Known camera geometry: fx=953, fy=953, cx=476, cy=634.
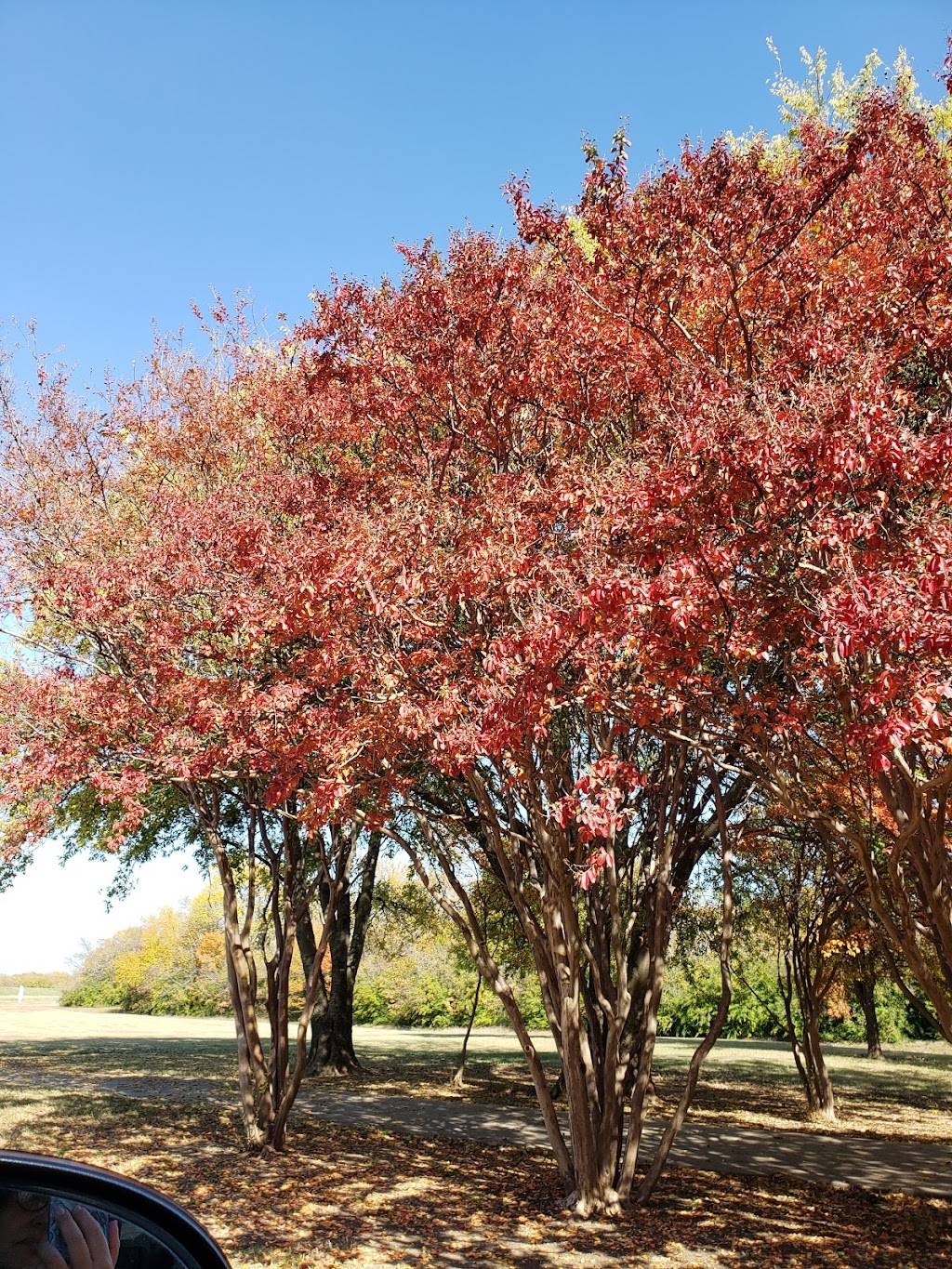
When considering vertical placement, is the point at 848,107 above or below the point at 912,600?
above

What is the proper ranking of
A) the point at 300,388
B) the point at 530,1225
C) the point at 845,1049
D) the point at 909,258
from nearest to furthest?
the point at 909,258 < the point at 530,1225 < the point at 300,388 < the point at 845,1049

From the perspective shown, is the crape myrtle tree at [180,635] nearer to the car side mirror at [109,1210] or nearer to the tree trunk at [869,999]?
the car side mirror at [109,1210]

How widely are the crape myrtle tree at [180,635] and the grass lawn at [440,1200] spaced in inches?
48.3

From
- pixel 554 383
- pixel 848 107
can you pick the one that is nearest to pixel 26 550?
pixel 554 383

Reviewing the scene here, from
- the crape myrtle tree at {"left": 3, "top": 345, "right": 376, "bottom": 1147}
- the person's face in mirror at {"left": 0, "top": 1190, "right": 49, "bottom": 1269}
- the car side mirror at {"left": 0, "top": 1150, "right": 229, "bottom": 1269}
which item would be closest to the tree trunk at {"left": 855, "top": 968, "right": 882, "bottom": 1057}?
the crape myrtle tree at {"left": 3, "top": 345, "right": 376, "bottom": 1147}

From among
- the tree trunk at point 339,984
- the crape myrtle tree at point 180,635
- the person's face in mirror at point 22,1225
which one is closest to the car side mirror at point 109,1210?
the person's face in mirror at point 22,1225

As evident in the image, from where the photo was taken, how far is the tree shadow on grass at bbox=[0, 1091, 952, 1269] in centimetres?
716

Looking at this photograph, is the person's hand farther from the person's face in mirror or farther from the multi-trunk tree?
the multi-trunk tree

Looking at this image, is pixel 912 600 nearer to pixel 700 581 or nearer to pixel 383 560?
pixel 700 581

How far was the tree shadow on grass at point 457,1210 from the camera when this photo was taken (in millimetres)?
7160

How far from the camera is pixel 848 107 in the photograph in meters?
18.7

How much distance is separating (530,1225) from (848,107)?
1989cm

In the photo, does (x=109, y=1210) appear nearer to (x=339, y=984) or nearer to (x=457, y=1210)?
(x=457, y=1210)

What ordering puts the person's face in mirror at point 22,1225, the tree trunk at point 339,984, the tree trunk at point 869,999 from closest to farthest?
the person's face in mirror at point 22,1225, the tree trunk at point 869,999, the tree trunk at point 339,984
